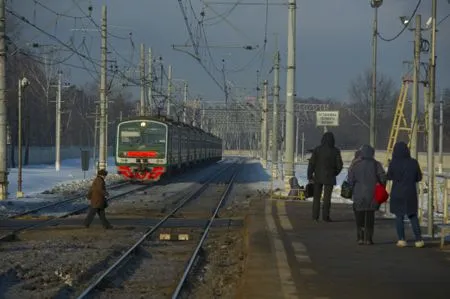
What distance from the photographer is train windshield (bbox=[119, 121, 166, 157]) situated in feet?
122

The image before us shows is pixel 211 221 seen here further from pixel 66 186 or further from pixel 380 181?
pixel 66 186

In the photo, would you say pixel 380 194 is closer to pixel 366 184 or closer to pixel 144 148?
pixel 366 184

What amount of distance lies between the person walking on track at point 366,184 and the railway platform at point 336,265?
436 mm

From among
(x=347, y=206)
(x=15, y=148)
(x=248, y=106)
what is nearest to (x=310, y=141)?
(x=248, y=106)

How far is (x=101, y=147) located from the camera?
36.8m

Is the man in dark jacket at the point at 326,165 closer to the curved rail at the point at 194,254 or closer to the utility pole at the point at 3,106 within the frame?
the curved rail at the point at 194,254

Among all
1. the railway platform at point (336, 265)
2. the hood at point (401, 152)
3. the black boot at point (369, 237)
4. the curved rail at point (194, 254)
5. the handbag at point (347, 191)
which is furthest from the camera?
the handbag at point (347, 191)

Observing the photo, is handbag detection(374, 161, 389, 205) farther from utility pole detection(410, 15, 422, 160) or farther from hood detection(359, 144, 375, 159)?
utility pole detection(410, 15, 422, 160)

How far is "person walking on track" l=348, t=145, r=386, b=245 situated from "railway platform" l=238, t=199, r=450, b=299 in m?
0.44

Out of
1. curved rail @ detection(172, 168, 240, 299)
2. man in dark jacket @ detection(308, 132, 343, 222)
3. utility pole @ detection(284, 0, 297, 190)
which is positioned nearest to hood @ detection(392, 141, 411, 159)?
man in dark jacket @ detection(308, 132, 343, 222)

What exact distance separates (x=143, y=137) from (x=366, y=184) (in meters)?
26.4

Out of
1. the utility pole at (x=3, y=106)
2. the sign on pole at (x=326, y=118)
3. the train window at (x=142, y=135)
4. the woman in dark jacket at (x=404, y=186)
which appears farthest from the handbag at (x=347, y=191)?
the train window at (x=142, y=135)

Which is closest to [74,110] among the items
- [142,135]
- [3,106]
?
[142,135]

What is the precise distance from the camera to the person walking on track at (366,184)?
1196 cm
